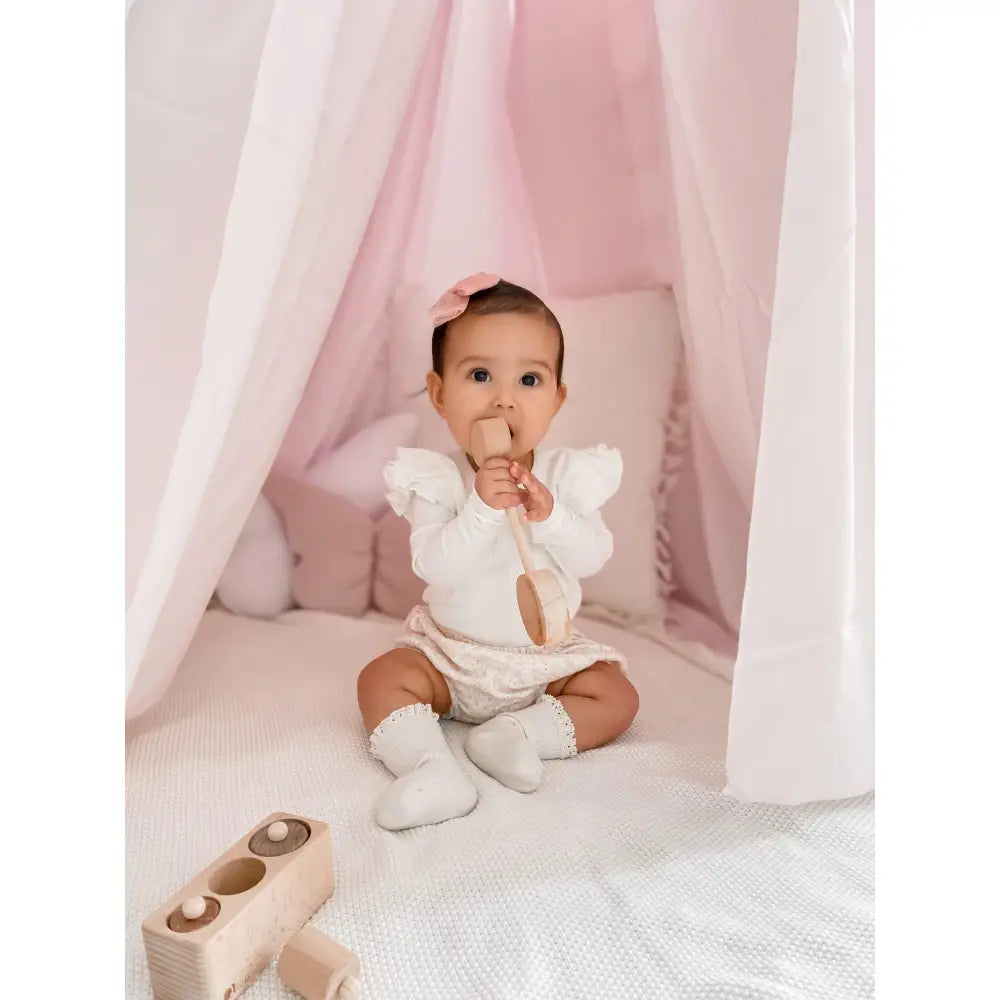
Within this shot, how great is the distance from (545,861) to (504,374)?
628 millimetres

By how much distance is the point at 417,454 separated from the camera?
124 cm

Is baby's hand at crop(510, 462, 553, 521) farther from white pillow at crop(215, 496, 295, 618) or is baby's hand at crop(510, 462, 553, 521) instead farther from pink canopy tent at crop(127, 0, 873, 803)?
white pillow at crop(215, 496, 295, 618)

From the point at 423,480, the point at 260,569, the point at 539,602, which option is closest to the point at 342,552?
the point at 260,569

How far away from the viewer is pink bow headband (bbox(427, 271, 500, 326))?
1.19 m

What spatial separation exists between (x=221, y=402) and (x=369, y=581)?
0.73 m

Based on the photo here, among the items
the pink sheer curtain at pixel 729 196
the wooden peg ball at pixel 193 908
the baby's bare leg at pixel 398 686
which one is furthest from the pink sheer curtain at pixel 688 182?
the wooden peg ball at pixel 193 908

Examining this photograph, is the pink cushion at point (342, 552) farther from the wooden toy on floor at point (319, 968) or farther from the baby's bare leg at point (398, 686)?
the wooden toy on floor at point (319, 968)

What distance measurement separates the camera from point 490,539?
117 cm

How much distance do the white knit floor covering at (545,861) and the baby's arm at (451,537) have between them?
228 mm

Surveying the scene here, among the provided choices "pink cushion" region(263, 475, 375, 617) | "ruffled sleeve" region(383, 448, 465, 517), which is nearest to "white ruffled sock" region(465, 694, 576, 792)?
"ruffled sleeve" region(383, 448, 465, 517)

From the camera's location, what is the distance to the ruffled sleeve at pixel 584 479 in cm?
122

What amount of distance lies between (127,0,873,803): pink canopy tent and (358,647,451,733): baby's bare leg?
267 millimetres
